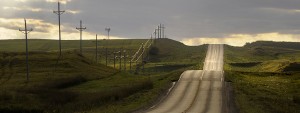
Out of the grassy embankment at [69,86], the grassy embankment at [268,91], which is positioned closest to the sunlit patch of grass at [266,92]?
the grassy embankment at [268,91]

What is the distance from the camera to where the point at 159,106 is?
6419cm

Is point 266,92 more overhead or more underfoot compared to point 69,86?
more overhead

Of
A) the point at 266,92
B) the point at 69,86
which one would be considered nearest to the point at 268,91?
the point at 266,92

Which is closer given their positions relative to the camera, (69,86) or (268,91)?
(268,91)

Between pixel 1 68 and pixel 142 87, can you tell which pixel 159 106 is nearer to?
pixel 142 87

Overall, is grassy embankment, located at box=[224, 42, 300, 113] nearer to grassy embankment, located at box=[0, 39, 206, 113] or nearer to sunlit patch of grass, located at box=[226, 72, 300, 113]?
sunlit patch of grass, located at box=[226, 72, 300, 113]

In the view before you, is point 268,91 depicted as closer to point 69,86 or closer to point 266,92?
point 266,92

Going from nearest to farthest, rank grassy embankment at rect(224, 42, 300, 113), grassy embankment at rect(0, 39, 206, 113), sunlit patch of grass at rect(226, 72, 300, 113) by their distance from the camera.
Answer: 1. sunlit patch of grass at rect(226, 72, 300, 113)
2. grassy embankment at rect(224, 42, 300, 113)
3. grassy embankment at rect(0, 39, 206, 113)

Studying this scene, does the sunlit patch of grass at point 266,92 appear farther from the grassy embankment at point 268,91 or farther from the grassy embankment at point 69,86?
the grassy embankment at point 69,86

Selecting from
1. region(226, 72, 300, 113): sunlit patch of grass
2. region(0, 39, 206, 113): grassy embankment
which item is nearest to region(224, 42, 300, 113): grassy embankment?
region(226, 72, 300, 113): sunlit patch of grass

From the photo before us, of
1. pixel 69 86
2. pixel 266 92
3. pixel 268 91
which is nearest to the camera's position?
pixel 266 92

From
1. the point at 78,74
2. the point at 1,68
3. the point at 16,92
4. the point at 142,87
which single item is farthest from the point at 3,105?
the point at 1,68

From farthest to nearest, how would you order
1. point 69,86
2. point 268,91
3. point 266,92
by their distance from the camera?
1. point 69,86
2. point 268,91
3. point 266,92

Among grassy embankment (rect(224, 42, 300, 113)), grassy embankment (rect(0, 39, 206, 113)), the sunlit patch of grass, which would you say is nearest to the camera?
the sunlit patch of grass
